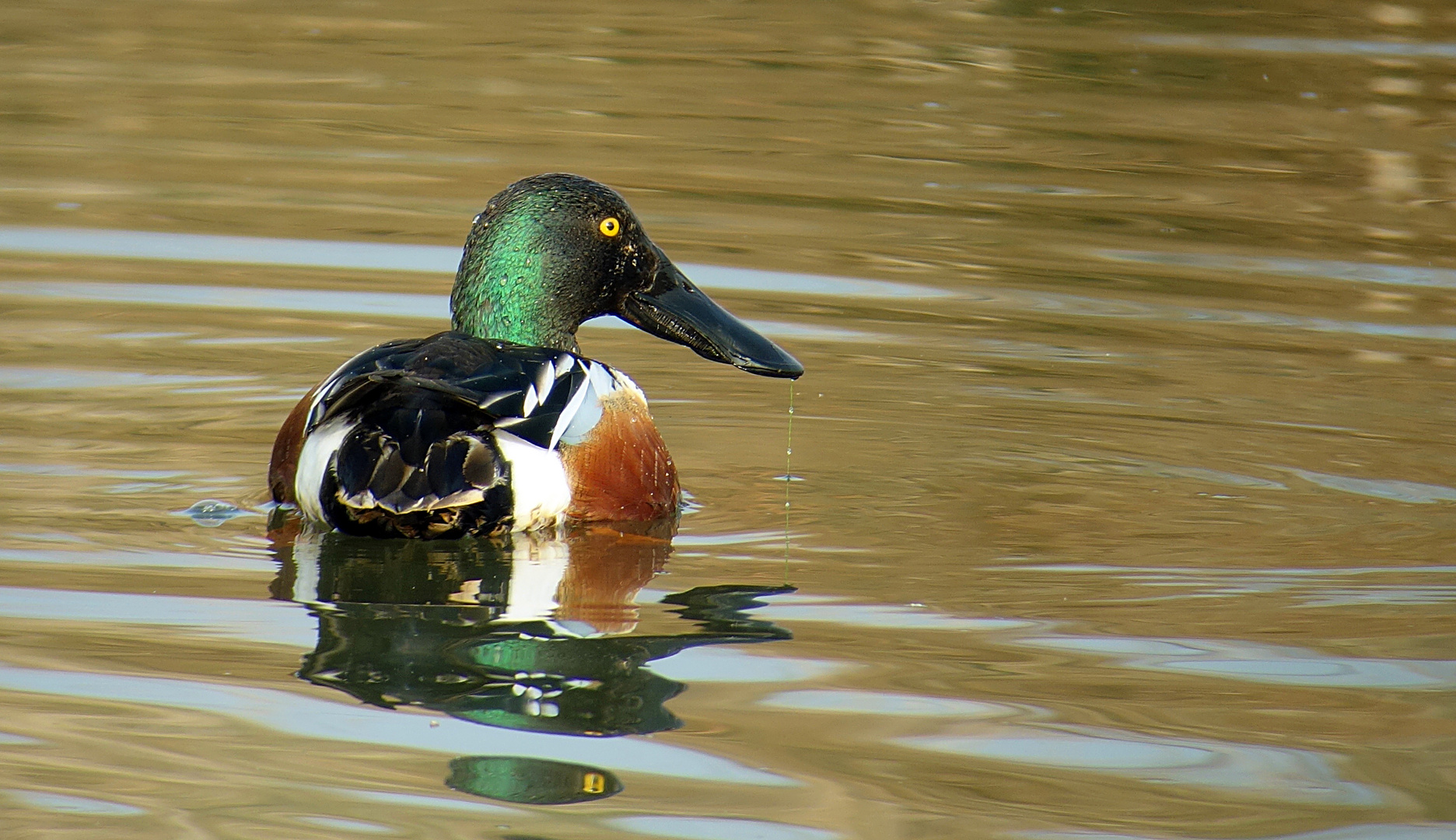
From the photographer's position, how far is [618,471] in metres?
5.22

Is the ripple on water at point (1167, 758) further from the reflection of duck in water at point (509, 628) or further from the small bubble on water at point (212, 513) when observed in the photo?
the small bubble on water at point (212, 513)

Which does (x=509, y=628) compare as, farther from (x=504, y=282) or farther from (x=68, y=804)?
(x=504, y=282)

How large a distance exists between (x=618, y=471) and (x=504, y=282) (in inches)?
33.2

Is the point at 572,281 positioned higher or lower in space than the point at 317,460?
higher

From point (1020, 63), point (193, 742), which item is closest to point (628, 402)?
point (193, 742)

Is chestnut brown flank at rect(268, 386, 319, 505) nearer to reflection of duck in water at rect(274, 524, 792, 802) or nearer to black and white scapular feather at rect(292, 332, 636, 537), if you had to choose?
black and white scapular feather at rect(292, 332, 636, 537)

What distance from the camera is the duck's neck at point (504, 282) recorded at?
5.76 meters

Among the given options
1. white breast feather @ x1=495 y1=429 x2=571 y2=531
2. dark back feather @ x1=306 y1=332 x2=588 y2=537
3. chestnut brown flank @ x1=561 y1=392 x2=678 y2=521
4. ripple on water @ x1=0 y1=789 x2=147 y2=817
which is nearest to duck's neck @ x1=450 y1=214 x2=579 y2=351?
chestnut brown flank @ x1=561 y1=392 x2=678 y2=521

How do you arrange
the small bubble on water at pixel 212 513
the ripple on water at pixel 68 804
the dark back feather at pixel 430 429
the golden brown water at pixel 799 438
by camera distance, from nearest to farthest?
1. the ripple on water at pixel 68 804
2. the golden brown water at pixel 799 438
3. the dark back feather at pixel 430 429
4. the small bubble on water at pixel 212 513

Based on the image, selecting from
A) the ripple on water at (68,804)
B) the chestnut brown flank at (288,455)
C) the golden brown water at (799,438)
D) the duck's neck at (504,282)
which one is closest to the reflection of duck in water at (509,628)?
the golden brown water at (799,438)

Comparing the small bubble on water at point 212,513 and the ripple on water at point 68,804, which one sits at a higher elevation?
the small bubble on water at point 212,513

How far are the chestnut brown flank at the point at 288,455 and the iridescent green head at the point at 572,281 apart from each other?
0.68 metres

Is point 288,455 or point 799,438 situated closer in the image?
point 288,455

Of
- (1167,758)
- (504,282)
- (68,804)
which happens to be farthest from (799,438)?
(68,804)
